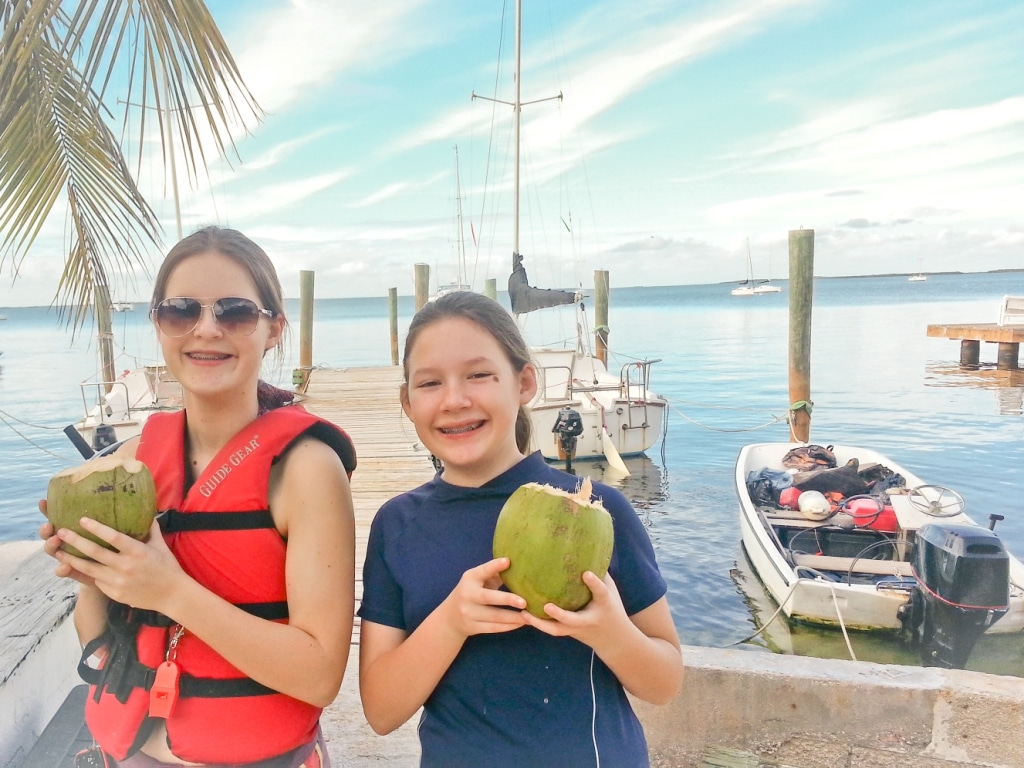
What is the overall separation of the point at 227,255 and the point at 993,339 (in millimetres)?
29753

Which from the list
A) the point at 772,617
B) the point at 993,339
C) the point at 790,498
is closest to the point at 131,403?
the point at 790,498

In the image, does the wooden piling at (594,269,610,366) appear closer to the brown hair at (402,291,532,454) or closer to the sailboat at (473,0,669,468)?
the sailboat at (473,0,669,468)

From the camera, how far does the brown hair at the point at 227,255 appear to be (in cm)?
171

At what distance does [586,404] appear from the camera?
14.2 metres

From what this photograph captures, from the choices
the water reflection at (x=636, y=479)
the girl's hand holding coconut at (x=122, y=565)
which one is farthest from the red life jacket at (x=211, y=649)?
the water reflection at (x=636, y=479)

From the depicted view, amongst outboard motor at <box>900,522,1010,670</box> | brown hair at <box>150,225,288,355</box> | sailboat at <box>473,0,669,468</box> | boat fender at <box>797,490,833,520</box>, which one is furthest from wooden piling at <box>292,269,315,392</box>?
brown hair at <box>150,225,288,355</box>

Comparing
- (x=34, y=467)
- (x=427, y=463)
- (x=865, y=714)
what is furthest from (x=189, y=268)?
(x=34, y=467)

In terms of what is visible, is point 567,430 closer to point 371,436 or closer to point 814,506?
point 371,436

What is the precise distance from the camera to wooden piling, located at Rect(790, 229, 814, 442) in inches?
510

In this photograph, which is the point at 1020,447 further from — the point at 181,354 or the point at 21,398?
the point at 21,398

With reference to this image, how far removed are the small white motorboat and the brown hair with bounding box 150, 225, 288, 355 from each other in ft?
19.0

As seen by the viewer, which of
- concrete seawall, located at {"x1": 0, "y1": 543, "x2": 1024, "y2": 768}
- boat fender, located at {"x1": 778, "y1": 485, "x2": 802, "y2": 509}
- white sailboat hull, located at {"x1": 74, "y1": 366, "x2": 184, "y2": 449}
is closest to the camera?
concrete seawall, located at {"x1": 0, "y1": 543, "x2": 1024, "y2": 768}

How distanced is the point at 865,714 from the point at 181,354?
3003 mm

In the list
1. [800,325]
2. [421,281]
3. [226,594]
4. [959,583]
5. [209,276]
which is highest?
[421,281]
